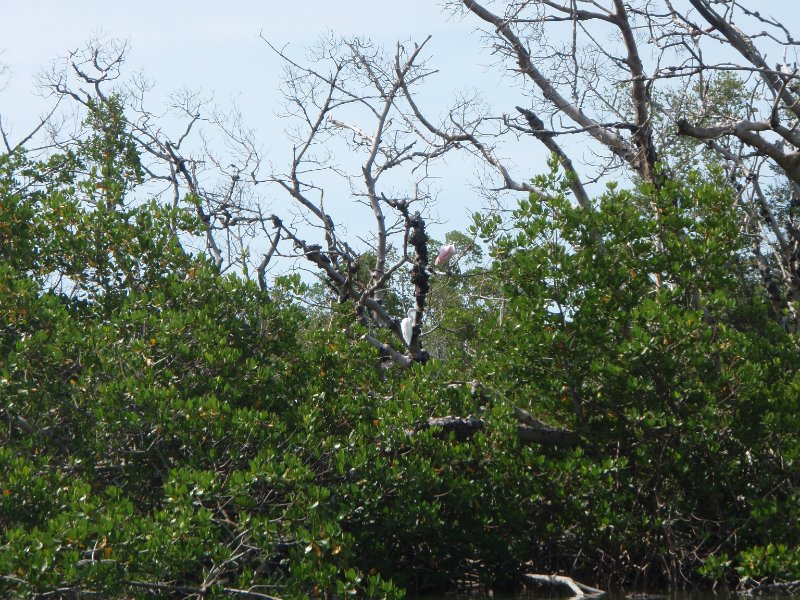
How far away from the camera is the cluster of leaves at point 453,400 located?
7188 mm

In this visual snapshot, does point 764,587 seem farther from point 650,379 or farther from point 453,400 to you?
point 453,400

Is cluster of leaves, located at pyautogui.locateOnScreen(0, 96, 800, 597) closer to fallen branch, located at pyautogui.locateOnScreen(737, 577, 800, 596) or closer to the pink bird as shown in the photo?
fallen branch, located at pyautogui.locateOnScreen(737, 577, 800, 596)

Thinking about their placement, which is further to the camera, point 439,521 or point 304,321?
point 304,321

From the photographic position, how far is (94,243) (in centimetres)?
852

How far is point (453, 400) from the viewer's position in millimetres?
8219

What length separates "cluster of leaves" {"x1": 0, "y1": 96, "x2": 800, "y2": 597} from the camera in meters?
7.19

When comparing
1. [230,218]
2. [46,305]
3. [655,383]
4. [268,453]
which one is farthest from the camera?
[230,218]

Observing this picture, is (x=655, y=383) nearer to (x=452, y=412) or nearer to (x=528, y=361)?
(x=528, y=361)

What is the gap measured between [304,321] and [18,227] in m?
2.63

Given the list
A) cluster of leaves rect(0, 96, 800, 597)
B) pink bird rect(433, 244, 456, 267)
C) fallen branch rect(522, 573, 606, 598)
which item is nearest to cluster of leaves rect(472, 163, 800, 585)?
A: cluster of leaves rect(0, 96, 800, 597)

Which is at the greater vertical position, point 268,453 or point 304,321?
point 304,321

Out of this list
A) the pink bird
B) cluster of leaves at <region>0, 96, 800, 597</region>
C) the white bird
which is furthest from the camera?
the pink bird

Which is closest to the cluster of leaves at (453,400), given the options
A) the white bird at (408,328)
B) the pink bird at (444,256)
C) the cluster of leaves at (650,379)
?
the cluster of leaves at (650,379)

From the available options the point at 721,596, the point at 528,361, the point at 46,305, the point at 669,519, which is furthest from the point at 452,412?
the point at 46,305
